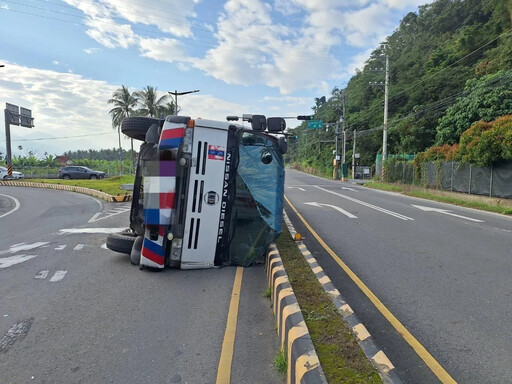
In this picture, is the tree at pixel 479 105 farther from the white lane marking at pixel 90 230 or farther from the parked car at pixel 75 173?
the parked car at pixel 75 173

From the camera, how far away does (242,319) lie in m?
4.31

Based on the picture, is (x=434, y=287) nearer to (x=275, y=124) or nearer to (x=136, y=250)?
(x=275, y=124)

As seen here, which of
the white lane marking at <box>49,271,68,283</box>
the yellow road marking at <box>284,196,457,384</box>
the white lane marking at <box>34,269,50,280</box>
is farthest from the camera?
the white lane marking at <box>34,269,50,280</box>

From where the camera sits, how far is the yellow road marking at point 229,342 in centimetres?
316

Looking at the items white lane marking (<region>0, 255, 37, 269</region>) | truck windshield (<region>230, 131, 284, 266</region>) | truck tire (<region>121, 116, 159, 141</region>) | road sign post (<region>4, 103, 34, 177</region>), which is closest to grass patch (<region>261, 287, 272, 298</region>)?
truck windshield (<region>230, 131, 284, 266</region>)

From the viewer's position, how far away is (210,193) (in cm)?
591

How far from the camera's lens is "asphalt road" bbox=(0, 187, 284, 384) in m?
3.23

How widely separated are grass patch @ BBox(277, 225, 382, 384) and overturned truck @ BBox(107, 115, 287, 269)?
1.28 m

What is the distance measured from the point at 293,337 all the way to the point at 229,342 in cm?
83

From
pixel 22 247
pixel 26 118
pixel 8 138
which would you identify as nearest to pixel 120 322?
pixel 22 247

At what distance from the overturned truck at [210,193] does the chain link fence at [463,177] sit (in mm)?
14693

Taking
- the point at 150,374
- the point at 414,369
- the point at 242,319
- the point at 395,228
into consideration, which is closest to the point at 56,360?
the point at 150,374

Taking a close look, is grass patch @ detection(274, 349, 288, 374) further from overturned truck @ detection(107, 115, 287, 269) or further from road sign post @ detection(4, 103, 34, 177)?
road sign post @ detection(4, 103, 34, 177)

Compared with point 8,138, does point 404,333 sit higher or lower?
lower
